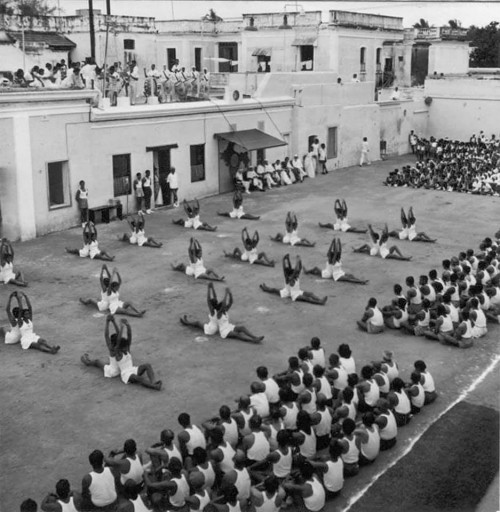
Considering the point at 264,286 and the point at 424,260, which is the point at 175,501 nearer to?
the point at 264,286

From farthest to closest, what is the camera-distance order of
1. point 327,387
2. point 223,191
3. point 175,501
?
point 223,191 → point 327,387 → point 175,501

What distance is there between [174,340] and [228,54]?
122 feet

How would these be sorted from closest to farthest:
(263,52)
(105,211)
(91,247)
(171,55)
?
(91,247)
(105,211)
(263,52)
(171,55)

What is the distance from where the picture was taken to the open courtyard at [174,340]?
10.4 m

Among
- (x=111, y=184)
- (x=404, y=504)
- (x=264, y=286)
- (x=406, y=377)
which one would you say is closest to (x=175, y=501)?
(x=404, y=504)

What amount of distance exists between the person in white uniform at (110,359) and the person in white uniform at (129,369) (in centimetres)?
7

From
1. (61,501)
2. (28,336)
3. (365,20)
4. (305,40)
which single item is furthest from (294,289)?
(365,20)

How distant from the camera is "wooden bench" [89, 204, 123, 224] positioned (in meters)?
24.0

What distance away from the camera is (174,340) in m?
14.1

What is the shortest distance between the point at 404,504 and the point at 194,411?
12.0 feet

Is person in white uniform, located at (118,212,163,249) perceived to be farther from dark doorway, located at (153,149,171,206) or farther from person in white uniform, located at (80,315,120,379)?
person in white uniform, located at (80,315,120,379)

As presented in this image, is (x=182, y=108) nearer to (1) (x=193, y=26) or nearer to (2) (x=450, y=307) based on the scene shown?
(2) (x=450, y=307)

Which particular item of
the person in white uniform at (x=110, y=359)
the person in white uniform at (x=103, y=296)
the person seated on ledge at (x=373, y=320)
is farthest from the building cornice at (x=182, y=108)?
the person seated on ledge at (x=373, y=320)

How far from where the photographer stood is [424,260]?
1955 centimetres
